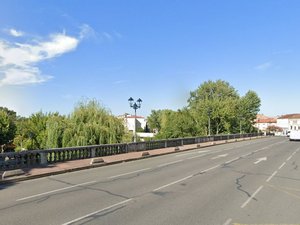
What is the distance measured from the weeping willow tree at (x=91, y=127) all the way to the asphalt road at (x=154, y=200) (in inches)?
521

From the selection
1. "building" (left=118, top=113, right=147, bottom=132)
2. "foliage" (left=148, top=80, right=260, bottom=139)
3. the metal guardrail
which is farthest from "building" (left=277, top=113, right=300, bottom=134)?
the metal guardrail

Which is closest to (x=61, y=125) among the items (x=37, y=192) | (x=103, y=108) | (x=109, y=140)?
(x=109, y=140)

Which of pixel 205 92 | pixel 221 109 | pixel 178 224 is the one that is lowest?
pixel 178 224

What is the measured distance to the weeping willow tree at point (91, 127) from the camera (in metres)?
28.8

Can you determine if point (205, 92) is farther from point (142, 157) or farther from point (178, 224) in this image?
point (178, 224)

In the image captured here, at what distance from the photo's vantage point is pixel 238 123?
93000mm

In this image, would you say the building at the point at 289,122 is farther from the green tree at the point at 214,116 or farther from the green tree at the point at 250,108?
the green tree at the point at 214,116

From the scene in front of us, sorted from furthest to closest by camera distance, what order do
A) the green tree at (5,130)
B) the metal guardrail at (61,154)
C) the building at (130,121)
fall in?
1. the green tree at (5,130)
2. the building at (130,121)
3. the metal guardrail at (61,154)

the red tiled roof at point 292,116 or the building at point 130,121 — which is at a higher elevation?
the red tiled roof at point 292,116

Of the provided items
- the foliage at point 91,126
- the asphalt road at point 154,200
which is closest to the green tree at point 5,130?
the foliage at point 91,126

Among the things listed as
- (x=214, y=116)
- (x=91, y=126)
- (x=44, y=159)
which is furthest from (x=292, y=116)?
(x=44, y=159)

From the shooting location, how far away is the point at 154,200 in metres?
10.0

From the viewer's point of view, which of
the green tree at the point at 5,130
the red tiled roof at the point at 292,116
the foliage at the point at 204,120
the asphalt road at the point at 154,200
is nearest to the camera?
the asphalt road at the point at 154,200

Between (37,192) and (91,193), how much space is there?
6.47 feet
